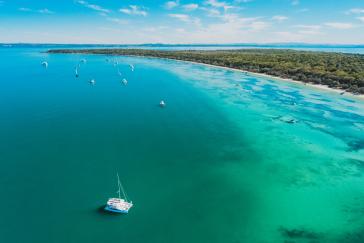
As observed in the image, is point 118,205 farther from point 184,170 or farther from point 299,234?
point 299,234

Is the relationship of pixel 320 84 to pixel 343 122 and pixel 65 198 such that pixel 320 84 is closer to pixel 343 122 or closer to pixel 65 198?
pixel 343 122

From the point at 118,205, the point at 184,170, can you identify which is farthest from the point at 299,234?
the point at 118,205

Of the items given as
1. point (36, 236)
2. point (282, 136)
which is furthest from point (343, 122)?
point (36, 236)

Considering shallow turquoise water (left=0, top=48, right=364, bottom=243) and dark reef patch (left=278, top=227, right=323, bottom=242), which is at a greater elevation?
shallow turquoise water (left=0, top=48, right=364, bottom=243)

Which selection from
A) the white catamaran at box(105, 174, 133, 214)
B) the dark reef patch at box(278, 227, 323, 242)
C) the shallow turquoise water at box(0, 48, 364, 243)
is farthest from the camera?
the white catamaran at box(105, 174, 133, 214)

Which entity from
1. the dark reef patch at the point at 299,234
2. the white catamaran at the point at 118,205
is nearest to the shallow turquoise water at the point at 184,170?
the dark reef patch at the point at 299,234

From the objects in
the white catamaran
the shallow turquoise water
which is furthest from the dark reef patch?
the white catamaran

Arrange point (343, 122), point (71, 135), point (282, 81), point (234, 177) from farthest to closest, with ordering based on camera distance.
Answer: point (282, 81) → point (343, 122) → point (71, 135) → point (234, 177)

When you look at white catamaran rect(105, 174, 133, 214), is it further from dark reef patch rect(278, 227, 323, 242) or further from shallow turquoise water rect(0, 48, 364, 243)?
dark reef patch rect(278, 227, 323, 242)

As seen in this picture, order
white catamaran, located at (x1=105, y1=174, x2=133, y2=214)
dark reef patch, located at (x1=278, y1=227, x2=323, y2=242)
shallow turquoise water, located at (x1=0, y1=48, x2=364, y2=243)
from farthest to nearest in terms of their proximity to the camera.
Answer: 1. white catamaran, located at (x1=105, y1=174, x2=133, y2=214)
2. shallow turquoise water, located at (x1=0, y1=48, x2=364, y2=243)
3. dark reef patch, located at (x1=278, y1=227, x2=323, y2=242)

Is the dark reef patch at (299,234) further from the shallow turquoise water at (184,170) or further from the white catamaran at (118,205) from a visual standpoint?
the white catamaran at (118,205)
